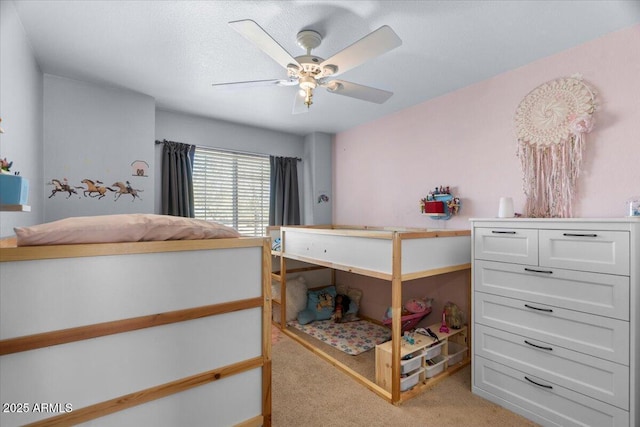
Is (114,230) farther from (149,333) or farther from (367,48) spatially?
(367,48)

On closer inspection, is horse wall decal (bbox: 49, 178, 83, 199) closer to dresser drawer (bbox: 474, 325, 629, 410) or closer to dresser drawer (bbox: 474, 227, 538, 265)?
dresser drawer (bbox: 474, 227, 538, 265)

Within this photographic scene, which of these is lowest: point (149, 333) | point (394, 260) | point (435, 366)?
point (435, 366)

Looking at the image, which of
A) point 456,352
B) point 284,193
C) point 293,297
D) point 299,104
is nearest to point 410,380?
point 456,352

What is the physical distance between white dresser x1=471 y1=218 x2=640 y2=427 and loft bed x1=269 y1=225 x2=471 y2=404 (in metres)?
0.23

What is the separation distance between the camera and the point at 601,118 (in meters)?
1.96

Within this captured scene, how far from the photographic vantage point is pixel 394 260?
1.96m

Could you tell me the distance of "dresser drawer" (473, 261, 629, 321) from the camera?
1.55 m

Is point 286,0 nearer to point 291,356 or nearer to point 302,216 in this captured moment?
point 291,356

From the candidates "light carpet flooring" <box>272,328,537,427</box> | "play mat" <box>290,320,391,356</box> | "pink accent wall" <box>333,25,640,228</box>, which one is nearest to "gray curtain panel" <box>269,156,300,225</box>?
"pink accent wall" <box>333,25,640,228</box>

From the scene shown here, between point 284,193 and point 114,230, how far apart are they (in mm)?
3248

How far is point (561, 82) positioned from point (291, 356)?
3.01 metres

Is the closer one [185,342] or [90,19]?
[185,342]

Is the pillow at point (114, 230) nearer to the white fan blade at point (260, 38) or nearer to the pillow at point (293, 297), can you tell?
the white fan blade at point (260, 38)

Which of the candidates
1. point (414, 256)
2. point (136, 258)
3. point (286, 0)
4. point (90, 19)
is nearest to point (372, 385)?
point (414, 256)
